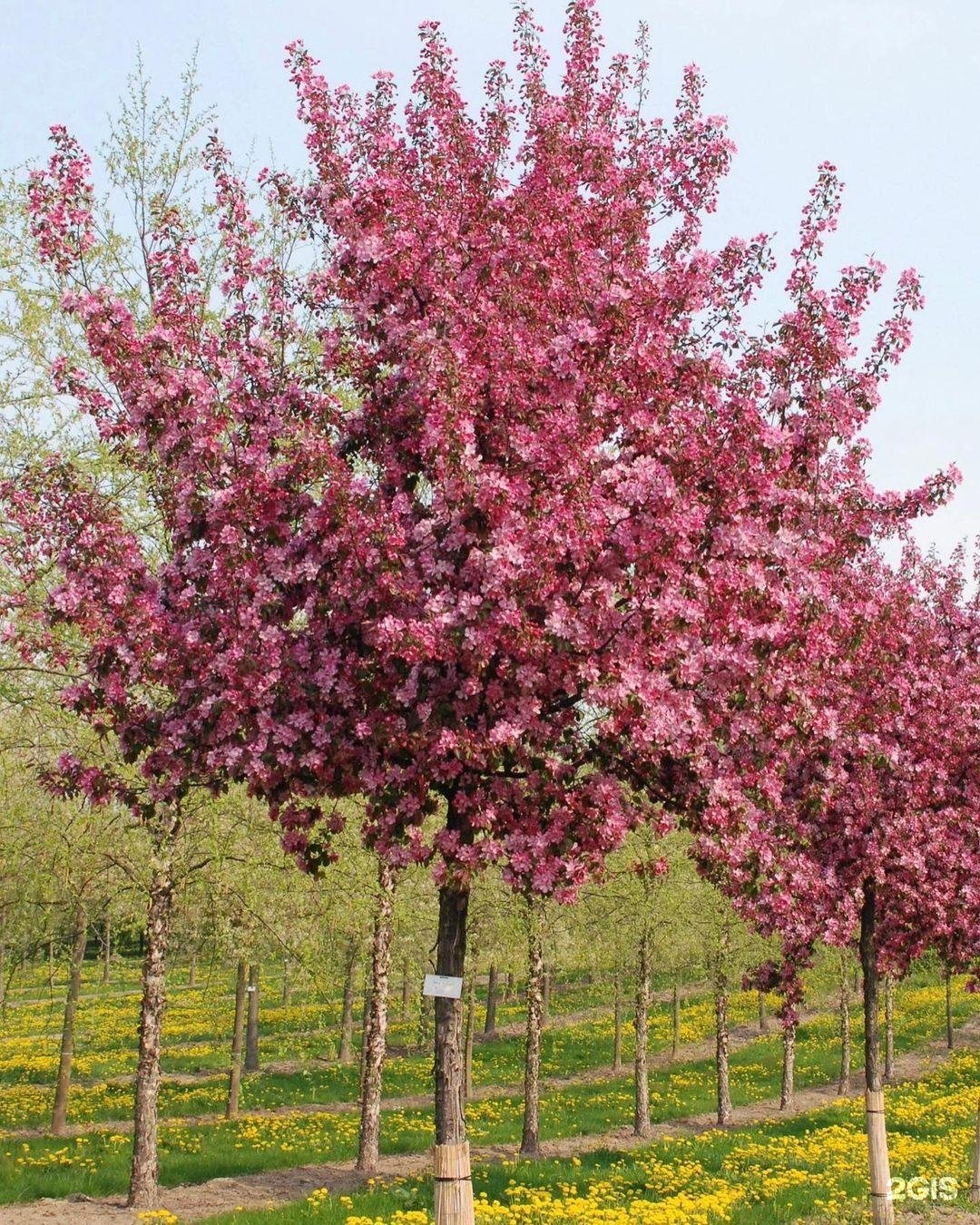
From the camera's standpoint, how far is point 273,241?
17734 millimetres

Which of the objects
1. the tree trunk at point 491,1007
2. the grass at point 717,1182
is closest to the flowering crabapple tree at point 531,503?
the grass at point 717,1182

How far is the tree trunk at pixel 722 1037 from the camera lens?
31.1 metres

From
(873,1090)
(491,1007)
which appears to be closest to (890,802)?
(873,1090)

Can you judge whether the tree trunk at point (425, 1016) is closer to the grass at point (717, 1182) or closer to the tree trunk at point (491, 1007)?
the grass at point (717, 1182)

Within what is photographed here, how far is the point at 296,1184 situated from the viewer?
21.1m

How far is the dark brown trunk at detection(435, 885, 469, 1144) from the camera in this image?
7.01 m

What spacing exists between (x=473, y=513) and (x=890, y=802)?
8838 mm

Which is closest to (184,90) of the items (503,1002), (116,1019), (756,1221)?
(756,1221)

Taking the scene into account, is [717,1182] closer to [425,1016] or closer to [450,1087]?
[450,1087]

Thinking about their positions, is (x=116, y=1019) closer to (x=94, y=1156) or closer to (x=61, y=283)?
(x=94, y=1156)

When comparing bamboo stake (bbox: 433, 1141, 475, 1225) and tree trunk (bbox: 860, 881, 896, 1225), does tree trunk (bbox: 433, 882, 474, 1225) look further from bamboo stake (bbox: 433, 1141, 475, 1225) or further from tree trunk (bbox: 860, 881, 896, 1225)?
tree trunk (bbox: 860, 881, 896, 1225)

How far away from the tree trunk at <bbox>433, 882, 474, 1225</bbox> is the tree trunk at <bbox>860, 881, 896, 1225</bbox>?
729 cm

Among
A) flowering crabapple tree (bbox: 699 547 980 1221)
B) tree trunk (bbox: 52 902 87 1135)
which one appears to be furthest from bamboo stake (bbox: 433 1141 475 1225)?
tree trunk (bbox: 52 902 87 1135)

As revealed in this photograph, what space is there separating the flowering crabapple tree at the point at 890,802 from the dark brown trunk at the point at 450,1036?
145 inches
